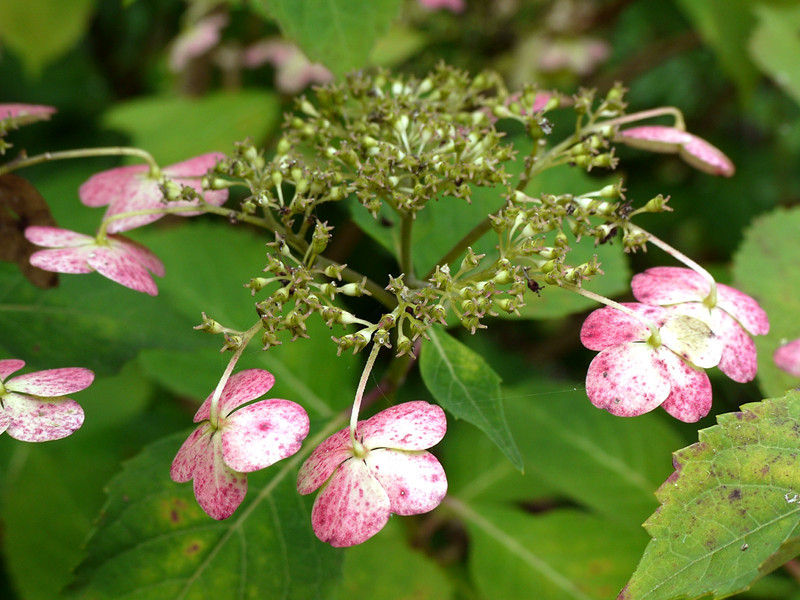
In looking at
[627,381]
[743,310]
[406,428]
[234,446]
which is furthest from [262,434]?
[743,310]

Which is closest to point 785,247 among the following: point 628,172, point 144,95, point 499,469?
point 499,469

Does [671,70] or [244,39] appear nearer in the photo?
[244,39]

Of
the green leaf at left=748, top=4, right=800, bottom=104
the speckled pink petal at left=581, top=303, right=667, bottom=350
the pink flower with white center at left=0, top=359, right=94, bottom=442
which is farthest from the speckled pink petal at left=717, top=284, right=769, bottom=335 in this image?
the green leaf at left=748, top=4, right=800, bottom=104

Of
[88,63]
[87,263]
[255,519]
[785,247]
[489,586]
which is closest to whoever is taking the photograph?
[87,263]

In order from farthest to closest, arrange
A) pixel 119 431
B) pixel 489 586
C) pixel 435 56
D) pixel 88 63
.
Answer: pixel 88 63
pixel 435 56
pixel 119 431
pixel 489 586

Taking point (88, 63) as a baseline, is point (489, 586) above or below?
below

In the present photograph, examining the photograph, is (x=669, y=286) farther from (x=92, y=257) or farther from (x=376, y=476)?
(x=92, y=257)

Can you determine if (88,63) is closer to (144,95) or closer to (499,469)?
(144,95)
